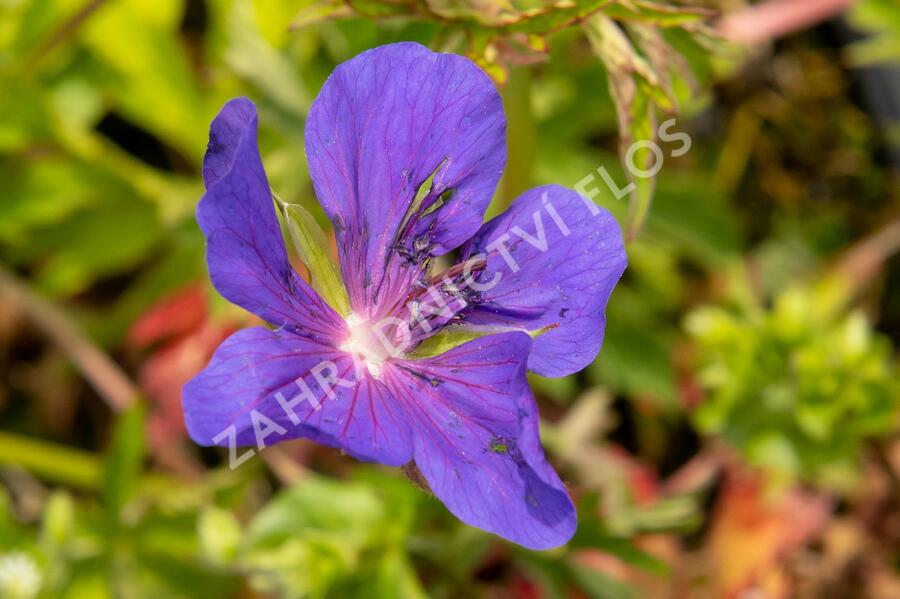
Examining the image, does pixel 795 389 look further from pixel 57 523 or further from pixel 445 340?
pixel 57 523

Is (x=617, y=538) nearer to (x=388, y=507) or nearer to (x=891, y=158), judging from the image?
(x=388, y=507)

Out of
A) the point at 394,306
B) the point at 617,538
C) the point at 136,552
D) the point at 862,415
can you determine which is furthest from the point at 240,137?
the point at 862,415

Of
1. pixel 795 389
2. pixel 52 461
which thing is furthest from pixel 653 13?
pixel 52 461

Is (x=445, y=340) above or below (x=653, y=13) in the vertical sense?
below

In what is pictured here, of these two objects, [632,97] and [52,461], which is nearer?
[632,97]

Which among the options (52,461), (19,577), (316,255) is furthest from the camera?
(52,461)

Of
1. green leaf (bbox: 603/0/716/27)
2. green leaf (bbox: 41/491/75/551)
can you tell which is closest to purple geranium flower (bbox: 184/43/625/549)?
green leaf (bbox: 603/0/716/27)

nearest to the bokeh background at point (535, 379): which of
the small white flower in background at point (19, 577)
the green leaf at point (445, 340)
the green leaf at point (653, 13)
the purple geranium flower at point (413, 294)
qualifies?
the small white flower in background at point (19, 577)

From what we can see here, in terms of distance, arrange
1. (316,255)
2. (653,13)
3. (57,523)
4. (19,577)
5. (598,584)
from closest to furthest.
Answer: (316,255)
(653,13)
(57,523)
(19,577)
(598,584)
